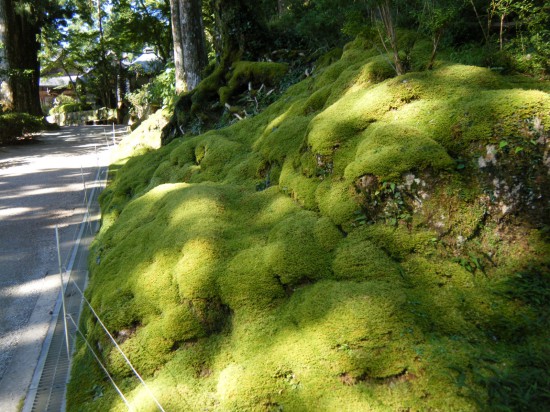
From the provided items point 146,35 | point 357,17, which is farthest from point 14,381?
point 146,35

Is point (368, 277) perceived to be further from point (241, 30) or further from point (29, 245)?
point (241, 30)

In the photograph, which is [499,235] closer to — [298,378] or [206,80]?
[298,378]

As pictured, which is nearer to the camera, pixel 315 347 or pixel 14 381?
pixel 315 347

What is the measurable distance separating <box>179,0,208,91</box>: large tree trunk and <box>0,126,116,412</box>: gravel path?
4350 millimetres

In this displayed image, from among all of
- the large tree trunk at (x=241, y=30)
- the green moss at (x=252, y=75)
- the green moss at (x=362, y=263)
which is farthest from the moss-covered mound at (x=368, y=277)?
the large tree trunk at (x=241, y=30)

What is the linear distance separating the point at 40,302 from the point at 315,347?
435cm

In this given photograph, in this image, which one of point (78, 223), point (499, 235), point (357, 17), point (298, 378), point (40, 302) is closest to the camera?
point (298, 378)

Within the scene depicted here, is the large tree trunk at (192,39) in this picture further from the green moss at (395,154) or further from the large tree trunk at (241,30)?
the green moss at (395,154)

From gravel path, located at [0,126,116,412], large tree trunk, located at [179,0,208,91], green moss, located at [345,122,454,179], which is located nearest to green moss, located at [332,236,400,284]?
green moss, located at [345,122,454,179]

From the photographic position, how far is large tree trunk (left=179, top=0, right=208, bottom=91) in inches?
433

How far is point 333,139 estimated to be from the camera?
373 centimetres

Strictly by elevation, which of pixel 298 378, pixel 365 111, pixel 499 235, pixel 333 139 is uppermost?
pixel 365 111

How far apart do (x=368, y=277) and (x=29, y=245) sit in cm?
664

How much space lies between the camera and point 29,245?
7219 mm
